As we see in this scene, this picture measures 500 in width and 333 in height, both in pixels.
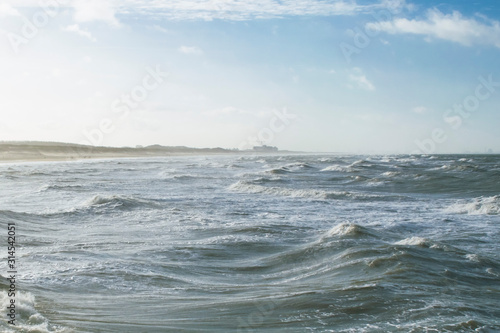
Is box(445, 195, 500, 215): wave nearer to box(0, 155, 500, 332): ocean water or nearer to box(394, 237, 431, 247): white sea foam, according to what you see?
box(0, 155, 500, 332): ocean water

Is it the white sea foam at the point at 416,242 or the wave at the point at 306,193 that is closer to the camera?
the white sea foam at the point at 416,242

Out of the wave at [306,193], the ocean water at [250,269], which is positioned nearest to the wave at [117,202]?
the ocean water at [250,269]

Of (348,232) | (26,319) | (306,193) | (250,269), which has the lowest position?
(250,269)

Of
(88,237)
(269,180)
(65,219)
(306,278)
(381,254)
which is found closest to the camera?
(306,278)

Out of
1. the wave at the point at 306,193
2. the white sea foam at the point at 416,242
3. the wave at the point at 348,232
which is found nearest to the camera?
the white sea foam at the point at 416,242

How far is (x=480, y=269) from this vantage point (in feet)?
27.8

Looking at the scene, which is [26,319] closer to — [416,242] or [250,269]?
[250,269]

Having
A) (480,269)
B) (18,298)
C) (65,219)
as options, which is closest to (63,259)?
(18,298)

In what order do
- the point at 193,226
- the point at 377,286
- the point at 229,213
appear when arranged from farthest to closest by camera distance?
1. the point at 229,213
2. the point at 193,226
3. the point at 377,286

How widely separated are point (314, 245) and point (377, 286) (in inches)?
134

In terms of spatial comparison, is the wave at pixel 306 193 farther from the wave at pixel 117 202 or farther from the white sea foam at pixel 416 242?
the white sea foam at pixel 416 242

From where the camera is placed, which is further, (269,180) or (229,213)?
(269,180)

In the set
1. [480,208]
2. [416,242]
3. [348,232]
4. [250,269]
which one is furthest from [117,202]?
[480,208]

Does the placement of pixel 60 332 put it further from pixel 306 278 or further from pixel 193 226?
pixel 193 226
